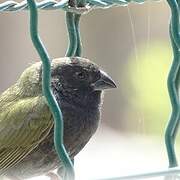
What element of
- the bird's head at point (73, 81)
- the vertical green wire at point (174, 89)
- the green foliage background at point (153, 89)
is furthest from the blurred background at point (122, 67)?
the vertical green wire at point (174, 89)

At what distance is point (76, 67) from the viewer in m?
3.74

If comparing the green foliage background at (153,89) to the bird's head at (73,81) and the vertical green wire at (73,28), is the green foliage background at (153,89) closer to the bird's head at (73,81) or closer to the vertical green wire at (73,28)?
the bird's head at (73,81)

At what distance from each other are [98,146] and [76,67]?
11.1ft

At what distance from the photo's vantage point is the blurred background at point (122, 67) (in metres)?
6.43

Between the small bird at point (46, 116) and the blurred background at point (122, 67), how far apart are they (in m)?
2.04

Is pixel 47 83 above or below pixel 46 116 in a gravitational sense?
above

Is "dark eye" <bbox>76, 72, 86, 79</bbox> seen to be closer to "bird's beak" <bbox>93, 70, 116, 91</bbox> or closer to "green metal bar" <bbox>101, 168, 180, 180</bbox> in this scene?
"bird's beak" <bbox>93, 70, 116, 91</bbox>

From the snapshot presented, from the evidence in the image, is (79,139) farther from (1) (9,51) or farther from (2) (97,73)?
(1) (9,51)

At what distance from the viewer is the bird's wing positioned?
3.66 meters

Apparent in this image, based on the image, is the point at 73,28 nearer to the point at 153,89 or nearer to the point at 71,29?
the point at 71,29

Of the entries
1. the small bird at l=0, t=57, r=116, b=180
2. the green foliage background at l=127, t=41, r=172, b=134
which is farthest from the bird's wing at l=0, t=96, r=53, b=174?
the green foliage background at l=127, t=41, r=172, b=134

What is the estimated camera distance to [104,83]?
374cm

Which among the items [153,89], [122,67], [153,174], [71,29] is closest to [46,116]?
[71,29]

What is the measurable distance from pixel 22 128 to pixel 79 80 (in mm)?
286
